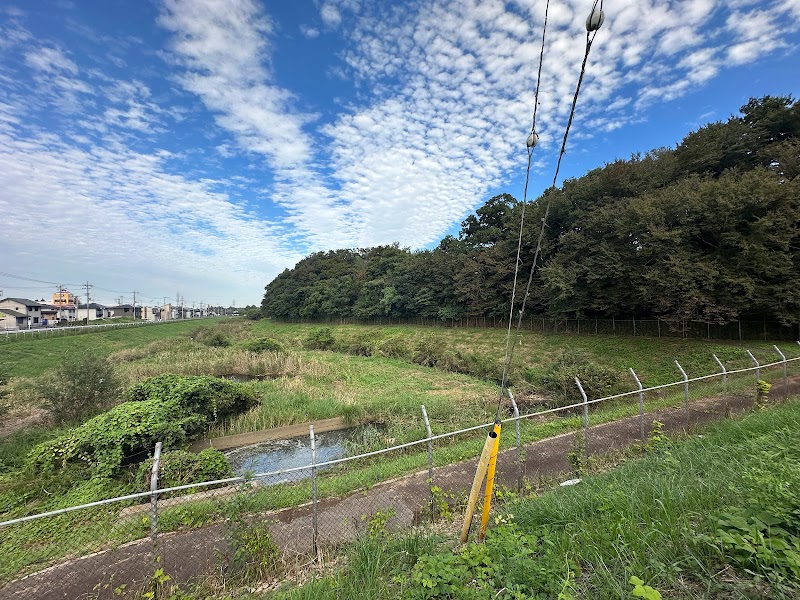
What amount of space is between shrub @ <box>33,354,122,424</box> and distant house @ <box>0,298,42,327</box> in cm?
8216

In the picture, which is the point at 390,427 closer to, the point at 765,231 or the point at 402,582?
the point at 402,582

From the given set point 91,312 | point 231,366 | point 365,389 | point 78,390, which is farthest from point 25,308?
point 365,389

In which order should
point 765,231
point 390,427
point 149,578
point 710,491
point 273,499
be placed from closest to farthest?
point 710,491, point 149,578, point 273,499, point 390,427, point 765,231

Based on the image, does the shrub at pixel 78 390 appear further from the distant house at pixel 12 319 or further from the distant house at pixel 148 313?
the distant house at pixel 148 313

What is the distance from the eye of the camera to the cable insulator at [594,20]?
1.89 m

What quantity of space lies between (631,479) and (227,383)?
11.3m

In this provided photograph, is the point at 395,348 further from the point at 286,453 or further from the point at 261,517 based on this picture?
the point at 261,517

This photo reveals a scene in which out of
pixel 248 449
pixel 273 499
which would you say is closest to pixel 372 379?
pixel 248 449

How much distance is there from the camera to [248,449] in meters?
10.0

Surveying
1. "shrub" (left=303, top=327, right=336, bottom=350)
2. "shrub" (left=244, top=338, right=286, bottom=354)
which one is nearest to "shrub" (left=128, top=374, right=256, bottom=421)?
"shrub" (left=244, top=338, right=286, bottom=354)

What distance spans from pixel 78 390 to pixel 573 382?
15721 mm

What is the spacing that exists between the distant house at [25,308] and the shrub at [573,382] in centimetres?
9269

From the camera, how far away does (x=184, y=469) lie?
261 inches

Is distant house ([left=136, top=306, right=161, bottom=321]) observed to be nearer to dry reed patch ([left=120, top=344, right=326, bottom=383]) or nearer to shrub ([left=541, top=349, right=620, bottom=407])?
dry reed patch ([left=120, top=344, right=326, bottom=383])
